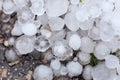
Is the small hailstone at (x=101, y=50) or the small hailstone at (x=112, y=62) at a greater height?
the small hailstone at (x=101, y=50)

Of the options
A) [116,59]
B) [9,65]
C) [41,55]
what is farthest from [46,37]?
[116,59]

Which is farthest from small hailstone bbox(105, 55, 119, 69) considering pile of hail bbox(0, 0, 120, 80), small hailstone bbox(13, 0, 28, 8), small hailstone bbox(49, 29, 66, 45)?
small hailstone bbox(13, 0, 28, 8)

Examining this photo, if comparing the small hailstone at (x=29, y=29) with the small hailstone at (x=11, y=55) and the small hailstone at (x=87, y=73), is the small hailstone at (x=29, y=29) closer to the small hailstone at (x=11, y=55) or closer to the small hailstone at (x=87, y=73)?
the small hailstone at (x=11, y=55)

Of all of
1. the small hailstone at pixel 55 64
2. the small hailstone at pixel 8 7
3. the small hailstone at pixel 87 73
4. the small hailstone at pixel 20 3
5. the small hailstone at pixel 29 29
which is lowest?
the small hailstone at pixel 87 73

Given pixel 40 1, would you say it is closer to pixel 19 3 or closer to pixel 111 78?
pixel 19 3

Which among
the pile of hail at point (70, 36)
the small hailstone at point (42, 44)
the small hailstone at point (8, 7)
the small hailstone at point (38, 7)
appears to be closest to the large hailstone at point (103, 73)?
the pile of hail at point (70, 36)

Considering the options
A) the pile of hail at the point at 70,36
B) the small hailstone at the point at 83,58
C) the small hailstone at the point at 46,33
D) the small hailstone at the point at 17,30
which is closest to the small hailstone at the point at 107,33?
the pile of hail at the point at 70,36

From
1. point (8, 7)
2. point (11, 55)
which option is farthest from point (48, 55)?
point (8, 7)

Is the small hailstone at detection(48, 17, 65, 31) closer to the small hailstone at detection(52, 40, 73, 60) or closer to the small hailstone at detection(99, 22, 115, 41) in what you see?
the small hailstone at detection(52, 40, 73, 60)
